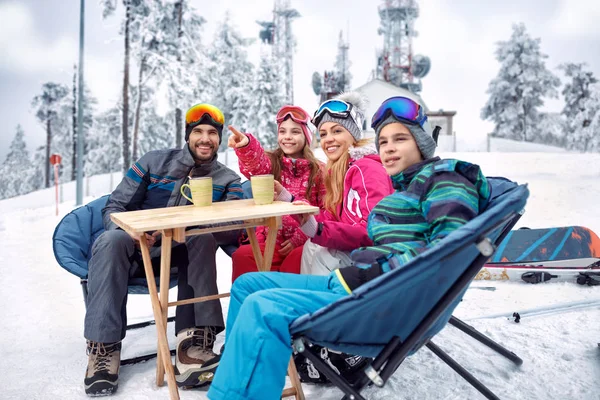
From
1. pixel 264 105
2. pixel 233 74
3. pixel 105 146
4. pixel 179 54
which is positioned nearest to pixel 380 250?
pixel 179 54

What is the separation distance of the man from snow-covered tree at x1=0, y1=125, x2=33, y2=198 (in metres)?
26.4

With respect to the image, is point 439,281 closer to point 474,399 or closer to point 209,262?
point 474,399

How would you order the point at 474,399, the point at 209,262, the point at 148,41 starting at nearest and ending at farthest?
the point at 474,399, the point at 209,262, the point at 148,41

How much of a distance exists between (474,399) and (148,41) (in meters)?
17.1

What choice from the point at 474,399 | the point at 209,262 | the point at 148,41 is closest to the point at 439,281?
the point at 474,399

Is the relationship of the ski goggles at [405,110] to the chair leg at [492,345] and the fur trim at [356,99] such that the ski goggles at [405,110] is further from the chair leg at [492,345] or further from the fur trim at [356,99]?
the chair leg at [492,345]

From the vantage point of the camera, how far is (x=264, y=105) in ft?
77.7

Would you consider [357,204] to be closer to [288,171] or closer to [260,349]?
[288,171]

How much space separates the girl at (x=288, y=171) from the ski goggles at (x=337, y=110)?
0.23 m

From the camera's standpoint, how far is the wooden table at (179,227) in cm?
185

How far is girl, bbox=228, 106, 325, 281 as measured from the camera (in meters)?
2.72

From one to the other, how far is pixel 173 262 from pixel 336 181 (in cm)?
101

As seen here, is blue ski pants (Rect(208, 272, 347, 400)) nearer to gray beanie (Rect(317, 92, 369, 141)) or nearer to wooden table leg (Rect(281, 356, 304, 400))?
wooden table leg (Rect(281, 356, 304, 400))

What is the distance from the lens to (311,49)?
33250mm
